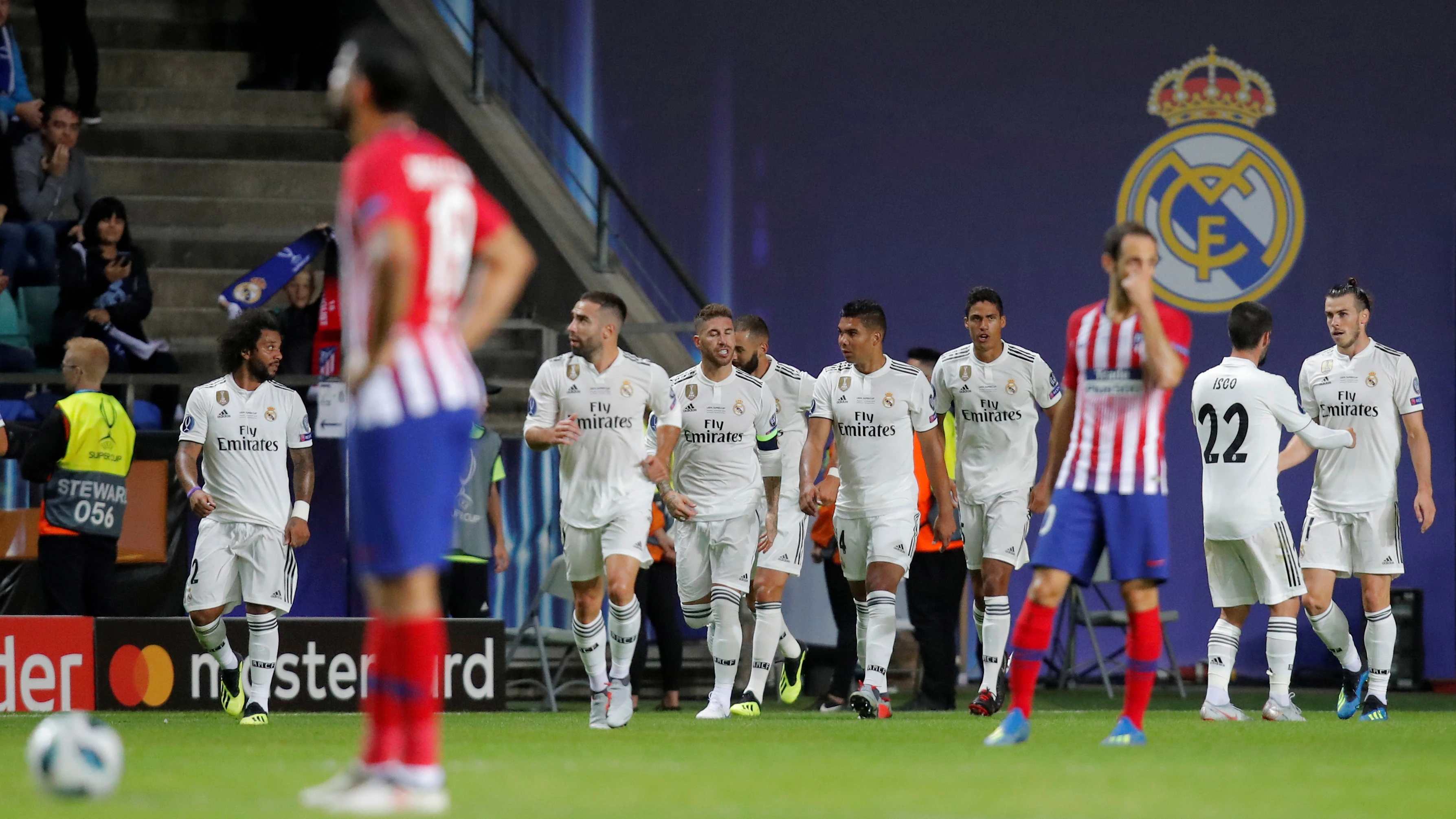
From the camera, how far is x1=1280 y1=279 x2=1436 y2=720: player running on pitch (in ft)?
37.2

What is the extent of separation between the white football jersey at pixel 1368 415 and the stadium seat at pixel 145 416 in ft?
26.1

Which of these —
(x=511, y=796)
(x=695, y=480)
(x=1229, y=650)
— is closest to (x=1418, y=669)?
(x=1229, y=650)

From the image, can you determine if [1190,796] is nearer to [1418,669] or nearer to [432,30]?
[1418,669]

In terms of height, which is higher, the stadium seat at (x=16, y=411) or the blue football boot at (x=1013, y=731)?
the stadium seat at (x=16, y=411)

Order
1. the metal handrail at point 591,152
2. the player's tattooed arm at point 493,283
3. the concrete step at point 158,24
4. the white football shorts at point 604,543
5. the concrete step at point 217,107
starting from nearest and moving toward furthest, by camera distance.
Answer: the player's tattooed arm at point 493,283
the white football shorts at point 604,543
the metal handrail at point 591,152
the concrete step at point 217,107
the concrete step at point 158,24

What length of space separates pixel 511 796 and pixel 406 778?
841 millimetres

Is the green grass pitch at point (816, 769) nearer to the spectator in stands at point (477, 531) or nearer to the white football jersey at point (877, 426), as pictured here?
the white football jersey at point (877, 426)

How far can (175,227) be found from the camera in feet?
55.3

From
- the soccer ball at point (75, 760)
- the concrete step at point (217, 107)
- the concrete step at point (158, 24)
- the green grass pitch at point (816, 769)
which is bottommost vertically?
the green grass pitch at point (816, 769)

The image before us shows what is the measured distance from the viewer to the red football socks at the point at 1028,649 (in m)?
7.87

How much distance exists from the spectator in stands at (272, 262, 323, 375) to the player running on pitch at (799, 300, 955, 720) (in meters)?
4.73

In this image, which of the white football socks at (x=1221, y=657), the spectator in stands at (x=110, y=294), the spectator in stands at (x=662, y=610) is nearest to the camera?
A: the white football socks at (x=1221, y=657)

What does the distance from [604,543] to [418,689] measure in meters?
5.23

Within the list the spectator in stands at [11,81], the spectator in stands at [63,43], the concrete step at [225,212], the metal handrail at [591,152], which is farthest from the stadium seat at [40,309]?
Answer: the metal handrail at [591,152]
